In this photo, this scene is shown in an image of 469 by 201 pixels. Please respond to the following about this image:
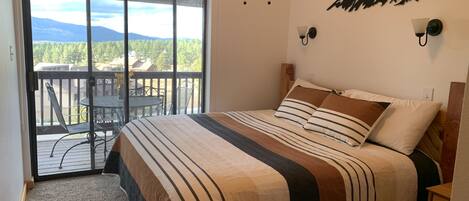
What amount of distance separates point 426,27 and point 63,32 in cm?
298

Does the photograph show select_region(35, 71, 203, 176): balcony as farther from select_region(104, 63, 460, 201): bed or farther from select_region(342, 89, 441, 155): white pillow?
select_region(342, 89, 441, 155): white pillow

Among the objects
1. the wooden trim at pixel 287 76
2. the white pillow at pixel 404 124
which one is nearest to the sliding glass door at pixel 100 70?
the wooden trim at pixel 287 76

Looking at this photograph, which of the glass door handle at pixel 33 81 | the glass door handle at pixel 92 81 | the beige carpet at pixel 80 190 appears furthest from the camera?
the glass door handle at pixel 92 81

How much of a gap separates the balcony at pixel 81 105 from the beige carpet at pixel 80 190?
0.20 metres

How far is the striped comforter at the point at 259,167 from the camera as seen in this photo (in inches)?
65.7

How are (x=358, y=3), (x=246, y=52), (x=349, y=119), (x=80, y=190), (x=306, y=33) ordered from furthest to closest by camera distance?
(x=246, y=52) → (x=306, y=33) → (x=80, y=190) → (x=358, y=3) → (x=349, y=119)

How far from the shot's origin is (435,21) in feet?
7.61

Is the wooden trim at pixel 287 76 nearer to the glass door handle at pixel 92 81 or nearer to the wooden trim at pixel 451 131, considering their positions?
the wooden trim at pixel 451 131

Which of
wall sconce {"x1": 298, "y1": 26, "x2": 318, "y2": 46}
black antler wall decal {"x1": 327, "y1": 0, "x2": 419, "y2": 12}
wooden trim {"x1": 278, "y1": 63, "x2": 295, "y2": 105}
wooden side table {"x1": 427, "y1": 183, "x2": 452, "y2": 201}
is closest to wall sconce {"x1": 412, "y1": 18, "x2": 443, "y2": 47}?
black antler wall decal {"x1": 327, "y1": 0, "x2": 419, "y2": 12}

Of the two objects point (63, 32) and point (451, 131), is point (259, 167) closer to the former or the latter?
point (451, 131)

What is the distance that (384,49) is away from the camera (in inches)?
108

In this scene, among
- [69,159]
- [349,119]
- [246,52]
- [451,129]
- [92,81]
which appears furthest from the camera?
[246,52]

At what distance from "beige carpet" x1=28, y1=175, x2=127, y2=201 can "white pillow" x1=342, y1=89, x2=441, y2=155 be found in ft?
6.89

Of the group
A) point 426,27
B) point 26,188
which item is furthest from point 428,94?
point 26,188
